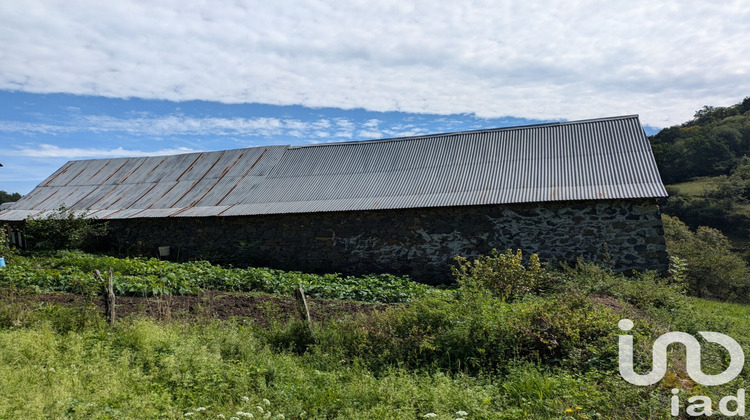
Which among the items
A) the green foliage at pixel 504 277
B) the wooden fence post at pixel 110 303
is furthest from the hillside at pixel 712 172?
the wooden fence post at pixel 110 303

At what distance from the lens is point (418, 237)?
14.3m

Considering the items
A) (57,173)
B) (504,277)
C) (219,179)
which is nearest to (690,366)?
(504,277)

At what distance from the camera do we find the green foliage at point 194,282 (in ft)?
33.7

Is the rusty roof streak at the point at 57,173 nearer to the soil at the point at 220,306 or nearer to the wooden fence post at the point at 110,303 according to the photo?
the soil at the point at 220,306

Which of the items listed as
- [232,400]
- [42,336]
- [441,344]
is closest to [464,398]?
[441,344]

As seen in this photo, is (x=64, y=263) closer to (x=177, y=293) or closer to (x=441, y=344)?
(x=177, y=293)

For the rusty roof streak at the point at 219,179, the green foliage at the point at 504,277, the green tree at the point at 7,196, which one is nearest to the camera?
the green foliage at the point at 504,277

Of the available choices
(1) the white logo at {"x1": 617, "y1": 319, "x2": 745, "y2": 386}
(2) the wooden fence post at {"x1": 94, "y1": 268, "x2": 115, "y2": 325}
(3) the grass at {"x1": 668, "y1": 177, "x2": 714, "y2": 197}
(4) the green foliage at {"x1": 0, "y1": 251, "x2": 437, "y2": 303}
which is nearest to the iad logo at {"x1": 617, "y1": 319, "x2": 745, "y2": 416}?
(1) the white logo at {"x1": 617, "y1": 319, "x2": 745, "y2": 386}

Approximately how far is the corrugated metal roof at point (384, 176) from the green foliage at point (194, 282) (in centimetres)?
308

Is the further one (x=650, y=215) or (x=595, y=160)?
(x=595, y=160)

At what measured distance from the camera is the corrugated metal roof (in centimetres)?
1382

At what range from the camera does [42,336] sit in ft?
22.1

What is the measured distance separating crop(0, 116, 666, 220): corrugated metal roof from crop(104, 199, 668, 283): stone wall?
0.38m

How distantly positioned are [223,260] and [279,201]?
2.55 meters
